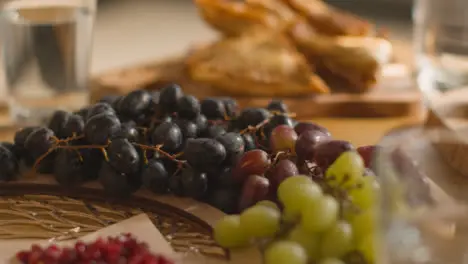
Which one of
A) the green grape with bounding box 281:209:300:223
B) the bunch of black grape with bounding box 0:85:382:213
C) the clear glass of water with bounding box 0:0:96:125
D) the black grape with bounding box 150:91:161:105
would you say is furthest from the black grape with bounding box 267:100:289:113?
the clear glass of water with bounding box 0:0:96:125

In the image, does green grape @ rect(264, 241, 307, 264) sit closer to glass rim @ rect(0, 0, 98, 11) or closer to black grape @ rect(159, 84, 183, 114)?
black grape @ rect(159, 84, 183, 114)

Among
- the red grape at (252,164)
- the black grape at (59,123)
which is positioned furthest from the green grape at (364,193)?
the black grape at (59,123)

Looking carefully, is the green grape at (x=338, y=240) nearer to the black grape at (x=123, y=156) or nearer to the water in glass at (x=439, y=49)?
the black grape at (x=123, y=156)

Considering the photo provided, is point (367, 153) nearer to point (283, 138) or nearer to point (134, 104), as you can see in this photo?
point (283, 138)

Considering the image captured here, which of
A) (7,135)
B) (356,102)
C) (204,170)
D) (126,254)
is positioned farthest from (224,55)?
(126,254)

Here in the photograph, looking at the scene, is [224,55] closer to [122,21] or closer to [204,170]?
[204,170]

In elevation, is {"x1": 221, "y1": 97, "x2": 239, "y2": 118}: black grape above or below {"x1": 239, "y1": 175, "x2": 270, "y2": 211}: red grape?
below
